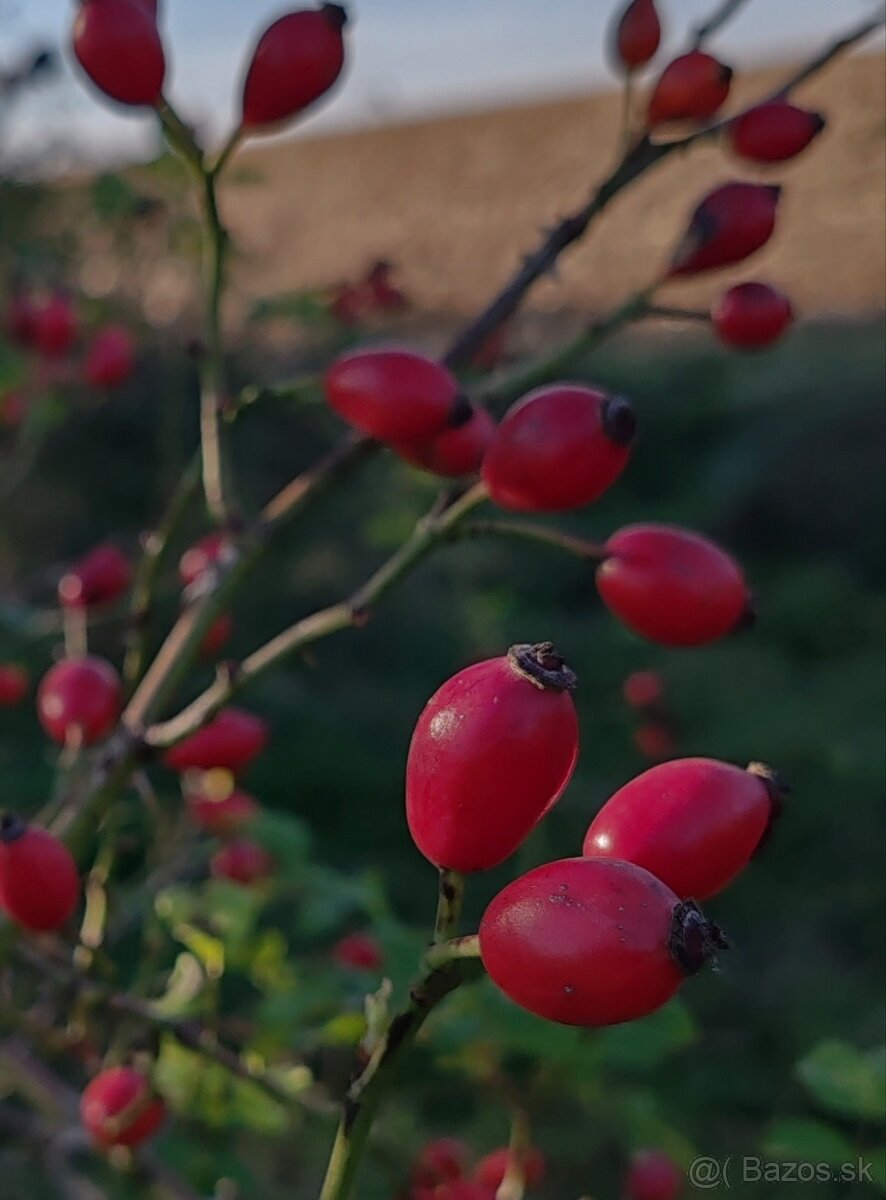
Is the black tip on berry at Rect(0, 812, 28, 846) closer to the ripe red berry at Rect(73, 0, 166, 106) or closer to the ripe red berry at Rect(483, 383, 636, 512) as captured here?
the ripe red berry at Rect(483, 383, 636, 512)

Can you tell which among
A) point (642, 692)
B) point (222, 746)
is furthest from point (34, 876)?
point (642, 692)

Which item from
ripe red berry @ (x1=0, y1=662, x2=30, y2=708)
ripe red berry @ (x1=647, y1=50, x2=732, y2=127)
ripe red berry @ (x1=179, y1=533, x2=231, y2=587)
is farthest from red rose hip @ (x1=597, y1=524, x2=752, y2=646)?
ripe red berry @ (x1=0, y1=662, x2=30, y2=708)

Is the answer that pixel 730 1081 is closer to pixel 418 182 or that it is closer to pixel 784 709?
pixel 784 709

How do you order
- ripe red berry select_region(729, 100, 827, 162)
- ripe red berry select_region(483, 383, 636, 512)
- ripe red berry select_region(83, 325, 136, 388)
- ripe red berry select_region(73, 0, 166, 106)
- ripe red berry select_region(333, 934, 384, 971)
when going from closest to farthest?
ripe red berry select_region(483, 383, 636, 512), ripe red berry select_region(73, 0, 166, 106), ripe red berry select_region(729, 100, 827, 162), ripe red berry select_region(333, 934, 384, 971), ripe red berry select_region(83, 325, 136, 388)

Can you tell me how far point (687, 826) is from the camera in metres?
0.67

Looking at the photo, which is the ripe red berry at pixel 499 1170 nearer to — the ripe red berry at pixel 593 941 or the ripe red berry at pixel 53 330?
the ripe red berry at pixel 593 941

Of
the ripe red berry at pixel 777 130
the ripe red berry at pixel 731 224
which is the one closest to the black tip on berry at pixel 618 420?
the ripe red berry at pixel 731 224

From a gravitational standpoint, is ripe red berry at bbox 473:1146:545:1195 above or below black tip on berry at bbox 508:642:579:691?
below

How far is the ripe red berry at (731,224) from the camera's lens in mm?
1160

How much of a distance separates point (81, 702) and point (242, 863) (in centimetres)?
61

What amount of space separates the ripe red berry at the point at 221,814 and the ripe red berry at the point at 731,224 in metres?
1.02

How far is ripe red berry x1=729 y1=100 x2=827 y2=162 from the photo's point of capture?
1225 mm

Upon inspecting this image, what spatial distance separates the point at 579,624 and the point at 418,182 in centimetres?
716

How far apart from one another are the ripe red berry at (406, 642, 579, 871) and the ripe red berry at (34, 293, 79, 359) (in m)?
2.15
